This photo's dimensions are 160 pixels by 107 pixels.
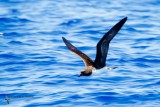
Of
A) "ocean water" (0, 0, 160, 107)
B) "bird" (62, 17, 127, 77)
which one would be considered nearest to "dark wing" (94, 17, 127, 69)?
"bird" (62, 17, 127, 77)

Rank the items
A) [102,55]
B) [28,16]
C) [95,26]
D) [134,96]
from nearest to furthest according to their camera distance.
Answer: [102,55] → [134,96] → [95,26] → [28,16]

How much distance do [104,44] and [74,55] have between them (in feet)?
15.8

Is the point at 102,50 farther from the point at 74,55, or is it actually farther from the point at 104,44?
the point at 74,55

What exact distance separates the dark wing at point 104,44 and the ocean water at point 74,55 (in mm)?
182

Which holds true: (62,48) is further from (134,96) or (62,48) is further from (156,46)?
(134,96)

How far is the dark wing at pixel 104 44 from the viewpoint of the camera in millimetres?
9891

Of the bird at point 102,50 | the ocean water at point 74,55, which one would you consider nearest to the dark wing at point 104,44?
the bird at point 102,50

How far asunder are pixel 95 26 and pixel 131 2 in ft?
19.9

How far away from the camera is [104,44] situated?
33.4 ft

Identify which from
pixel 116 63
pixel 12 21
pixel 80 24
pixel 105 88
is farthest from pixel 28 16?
pixel 105 88

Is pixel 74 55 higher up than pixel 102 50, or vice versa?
pixel 74 55

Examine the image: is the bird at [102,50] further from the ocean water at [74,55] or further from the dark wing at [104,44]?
the ocean water at [74,55]

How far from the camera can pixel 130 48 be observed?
51.9 feet

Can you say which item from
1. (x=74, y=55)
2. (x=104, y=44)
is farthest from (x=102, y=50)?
(x=74, y=55)
